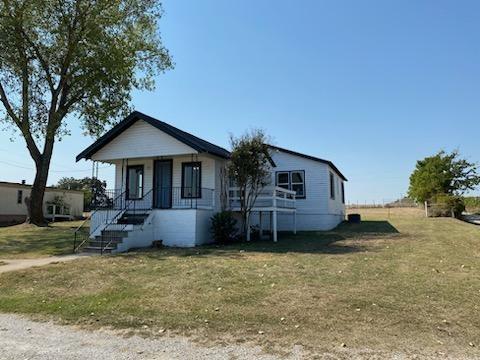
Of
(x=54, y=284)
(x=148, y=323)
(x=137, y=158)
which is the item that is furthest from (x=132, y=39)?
(x=148, y=323)

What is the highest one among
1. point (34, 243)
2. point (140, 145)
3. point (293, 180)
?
point (140, 145)

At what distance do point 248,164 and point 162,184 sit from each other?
188 inches

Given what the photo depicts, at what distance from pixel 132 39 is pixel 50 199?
18.4 meters

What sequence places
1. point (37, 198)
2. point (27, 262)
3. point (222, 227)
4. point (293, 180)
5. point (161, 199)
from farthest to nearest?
point (37, 198) → point (293, 180) → point (161, 199) → point (222, 227) → point (27, 262)

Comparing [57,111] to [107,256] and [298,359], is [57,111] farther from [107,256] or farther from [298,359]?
[298,359]

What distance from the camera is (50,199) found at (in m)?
38.7

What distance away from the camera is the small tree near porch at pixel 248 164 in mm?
17500

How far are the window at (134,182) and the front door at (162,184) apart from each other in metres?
0.88

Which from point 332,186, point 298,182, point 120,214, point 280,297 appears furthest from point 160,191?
point 280,297

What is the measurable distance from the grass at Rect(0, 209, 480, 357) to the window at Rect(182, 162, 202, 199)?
6.14m

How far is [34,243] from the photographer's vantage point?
18000 mm

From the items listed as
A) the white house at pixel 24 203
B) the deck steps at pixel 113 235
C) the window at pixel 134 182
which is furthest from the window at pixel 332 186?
the white house at pixel 24 203

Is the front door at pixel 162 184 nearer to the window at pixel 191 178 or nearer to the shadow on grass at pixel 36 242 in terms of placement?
the window at pixel 191 178

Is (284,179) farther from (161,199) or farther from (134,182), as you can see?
(134,182)
